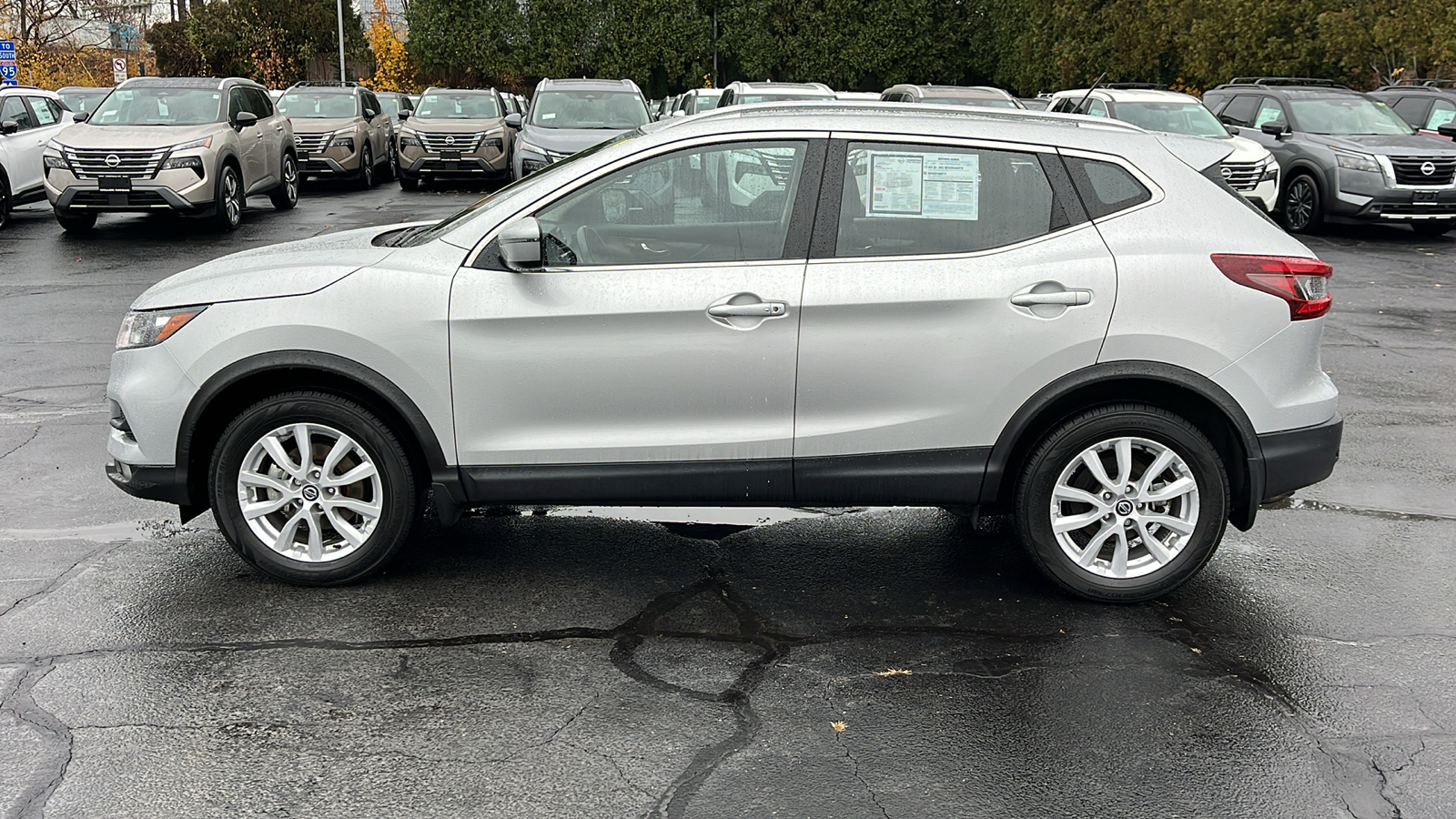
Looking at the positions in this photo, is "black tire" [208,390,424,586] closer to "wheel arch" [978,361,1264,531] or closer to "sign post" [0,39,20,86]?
"wheel arch" [978,361,1264,531]

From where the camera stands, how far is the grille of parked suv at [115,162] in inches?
584

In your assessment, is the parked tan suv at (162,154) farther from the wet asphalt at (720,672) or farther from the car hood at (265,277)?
the car hood at (265,277)

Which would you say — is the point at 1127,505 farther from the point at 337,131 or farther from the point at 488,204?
the point at 337,131

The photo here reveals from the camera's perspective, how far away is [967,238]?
183 inches

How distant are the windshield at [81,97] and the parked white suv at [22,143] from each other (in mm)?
6139

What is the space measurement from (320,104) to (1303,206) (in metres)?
15.9

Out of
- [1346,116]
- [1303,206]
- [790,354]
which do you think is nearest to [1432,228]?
[1346,116]

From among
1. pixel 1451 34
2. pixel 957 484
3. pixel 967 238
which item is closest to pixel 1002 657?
pixel 957 484

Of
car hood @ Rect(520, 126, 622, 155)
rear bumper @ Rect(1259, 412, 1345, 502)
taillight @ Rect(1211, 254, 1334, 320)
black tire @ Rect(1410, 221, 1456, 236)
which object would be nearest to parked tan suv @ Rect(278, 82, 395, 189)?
car hood @ Rect(520, 126, 622, 155)

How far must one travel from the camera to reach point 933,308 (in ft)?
14.9

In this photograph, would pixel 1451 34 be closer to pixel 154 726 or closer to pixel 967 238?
pixel 967 238

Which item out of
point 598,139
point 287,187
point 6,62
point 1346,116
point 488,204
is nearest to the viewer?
point 488,204

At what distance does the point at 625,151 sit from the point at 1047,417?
1.80 metres

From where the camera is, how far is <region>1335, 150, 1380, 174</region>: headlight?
15797mm
